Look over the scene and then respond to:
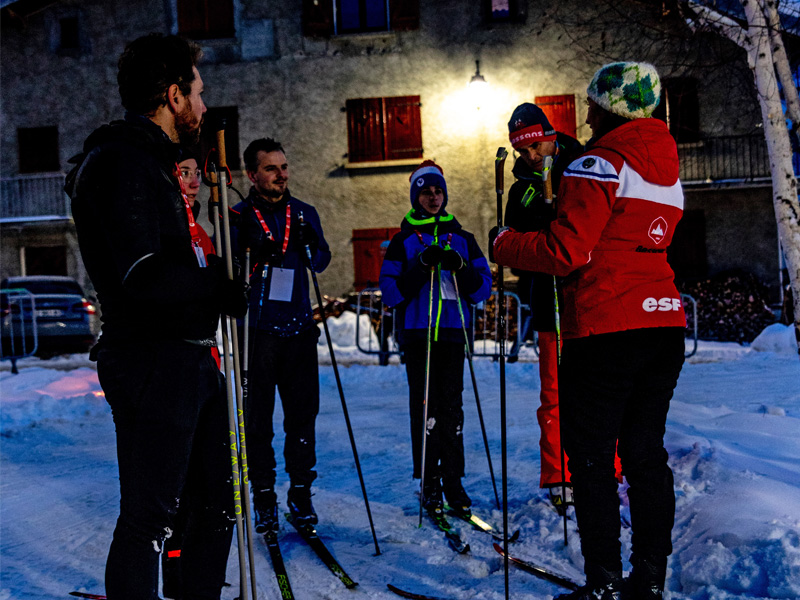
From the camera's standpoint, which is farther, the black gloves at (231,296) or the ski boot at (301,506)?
the ski boot at (301,506)

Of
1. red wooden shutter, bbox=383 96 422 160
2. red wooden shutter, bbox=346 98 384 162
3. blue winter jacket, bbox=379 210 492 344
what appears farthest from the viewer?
red wooden shutter, bbox=346 98 384 162

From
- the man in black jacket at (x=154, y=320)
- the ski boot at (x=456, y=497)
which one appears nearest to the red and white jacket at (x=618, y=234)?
the man in black jacket at (x=154, y=320)

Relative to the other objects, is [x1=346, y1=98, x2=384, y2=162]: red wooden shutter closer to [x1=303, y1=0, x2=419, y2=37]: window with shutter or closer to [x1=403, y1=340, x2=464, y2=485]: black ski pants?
[x1=303, y1=0, x2=419, y2=37]: window with shutter

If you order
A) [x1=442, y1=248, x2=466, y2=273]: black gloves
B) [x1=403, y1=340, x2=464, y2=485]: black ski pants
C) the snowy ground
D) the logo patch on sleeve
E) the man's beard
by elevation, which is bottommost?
the snowy ground

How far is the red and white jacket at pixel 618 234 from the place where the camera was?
101 inches

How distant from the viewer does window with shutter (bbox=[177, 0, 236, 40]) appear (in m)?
18.3

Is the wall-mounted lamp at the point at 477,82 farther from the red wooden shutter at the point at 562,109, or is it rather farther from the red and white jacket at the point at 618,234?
the red and white jacket at the point at 618,234

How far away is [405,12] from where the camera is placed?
1762 cm

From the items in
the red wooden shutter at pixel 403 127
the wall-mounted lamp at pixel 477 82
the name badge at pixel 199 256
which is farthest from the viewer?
the red wooden shutter at pixel 403 127

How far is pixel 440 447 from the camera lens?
4242 millimetres

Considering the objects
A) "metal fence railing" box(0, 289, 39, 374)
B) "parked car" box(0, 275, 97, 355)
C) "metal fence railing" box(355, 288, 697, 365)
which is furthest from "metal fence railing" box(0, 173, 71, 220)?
"metal fence railing" box(355, 288, 697, 365)

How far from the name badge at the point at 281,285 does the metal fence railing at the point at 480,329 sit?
6.41m

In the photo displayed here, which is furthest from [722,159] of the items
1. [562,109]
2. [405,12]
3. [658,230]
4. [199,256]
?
[199,256]

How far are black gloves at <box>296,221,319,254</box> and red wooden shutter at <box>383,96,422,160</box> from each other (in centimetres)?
1414
